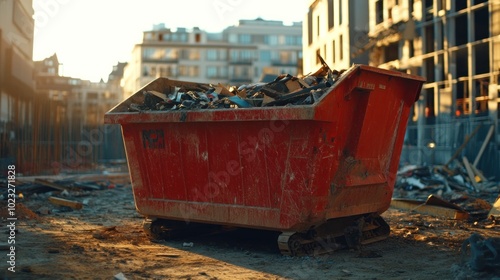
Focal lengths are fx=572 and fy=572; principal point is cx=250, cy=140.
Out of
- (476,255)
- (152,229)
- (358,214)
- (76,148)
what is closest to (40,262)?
(152,229)

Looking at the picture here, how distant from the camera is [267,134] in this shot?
6355 millimetres

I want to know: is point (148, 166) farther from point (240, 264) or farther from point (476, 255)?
→ point (476, 255)

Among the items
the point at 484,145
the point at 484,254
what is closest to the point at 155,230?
the point at 484,254

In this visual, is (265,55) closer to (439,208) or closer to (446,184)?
(446,184)

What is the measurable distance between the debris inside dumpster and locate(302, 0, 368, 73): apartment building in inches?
1245

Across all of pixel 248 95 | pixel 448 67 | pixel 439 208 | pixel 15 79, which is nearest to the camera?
pixel 248 95

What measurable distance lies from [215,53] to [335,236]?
81.8 m

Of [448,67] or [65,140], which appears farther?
[448,67]

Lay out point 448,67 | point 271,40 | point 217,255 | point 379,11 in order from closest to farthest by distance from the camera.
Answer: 1. point 217,255
2. point 448,67
3. point 379,11
4. point 271,40

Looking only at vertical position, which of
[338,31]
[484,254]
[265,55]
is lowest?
[484,254]

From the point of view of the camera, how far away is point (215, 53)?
3430 inches

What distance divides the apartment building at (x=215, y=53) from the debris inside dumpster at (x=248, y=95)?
77.7 m

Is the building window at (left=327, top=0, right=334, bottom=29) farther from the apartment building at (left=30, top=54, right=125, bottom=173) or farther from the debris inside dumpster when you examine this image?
the debris inside dumpster

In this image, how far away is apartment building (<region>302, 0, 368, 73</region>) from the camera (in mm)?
39625
